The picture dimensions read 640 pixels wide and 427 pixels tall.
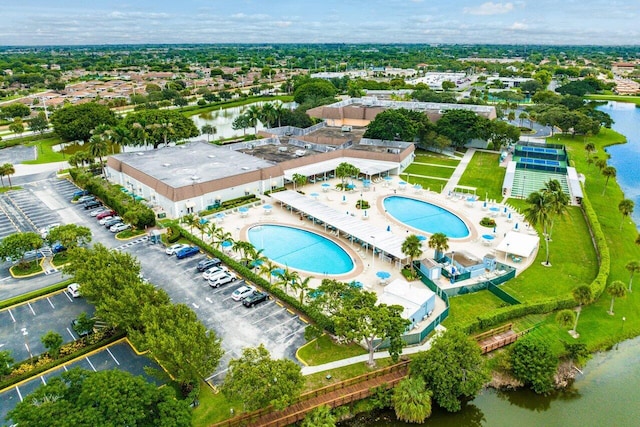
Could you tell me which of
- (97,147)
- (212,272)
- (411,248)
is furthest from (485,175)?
(97,147)

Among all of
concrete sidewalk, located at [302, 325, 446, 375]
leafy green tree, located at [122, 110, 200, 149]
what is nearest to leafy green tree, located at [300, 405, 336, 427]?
concrete sidewalk, located at [302, 325, 446, 375]

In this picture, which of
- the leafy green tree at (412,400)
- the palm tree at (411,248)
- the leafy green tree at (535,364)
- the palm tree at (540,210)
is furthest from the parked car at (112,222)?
the palm tree at (540,210)

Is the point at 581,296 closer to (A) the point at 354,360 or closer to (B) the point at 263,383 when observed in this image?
(A) the point at 354,360

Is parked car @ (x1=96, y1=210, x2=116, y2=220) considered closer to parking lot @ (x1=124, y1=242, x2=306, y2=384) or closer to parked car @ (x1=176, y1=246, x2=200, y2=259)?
parking lot @ (x1=124, y1=242, x2=306, y2=384)

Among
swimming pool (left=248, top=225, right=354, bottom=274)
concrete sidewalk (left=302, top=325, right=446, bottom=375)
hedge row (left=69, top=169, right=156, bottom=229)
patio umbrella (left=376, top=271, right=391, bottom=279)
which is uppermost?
hedge row (left=69, top=169, right=156, bottom=229)

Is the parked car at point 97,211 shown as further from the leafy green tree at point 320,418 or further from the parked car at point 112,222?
the leafy green tree at point 320,418

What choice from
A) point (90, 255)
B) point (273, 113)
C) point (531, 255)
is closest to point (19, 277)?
point (90, 255)
